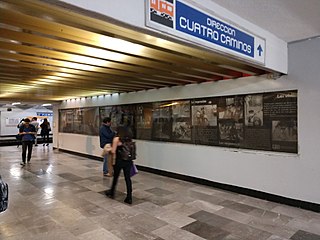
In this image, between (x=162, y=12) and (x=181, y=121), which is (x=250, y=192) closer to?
(x=181, y=121)

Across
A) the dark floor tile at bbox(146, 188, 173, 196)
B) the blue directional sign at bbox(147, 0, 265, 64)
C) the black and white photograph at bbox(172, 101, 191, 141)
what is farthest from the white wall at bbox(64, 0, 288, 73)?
the dark floor tile at bbox(146, 188, 173, 196)

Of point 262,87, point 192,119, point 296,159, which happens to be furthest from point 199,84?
point 296,159

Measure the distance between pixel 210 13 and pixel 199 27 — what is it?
23 cm

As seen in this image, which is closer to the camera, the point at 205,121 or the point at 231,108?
the point at 231,108

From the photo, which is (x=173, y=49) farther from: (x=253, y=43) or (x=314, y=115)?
(x=314, y=115)

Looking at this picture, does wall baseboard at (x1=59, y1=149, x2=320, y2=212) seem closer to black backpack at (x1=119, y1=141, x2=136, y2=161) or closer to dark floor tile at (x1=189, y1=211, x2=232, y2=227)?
dark floor tile at (x1=189, y1=211, x2=232, y2=227)

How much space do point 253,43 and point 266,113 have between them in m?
1.79

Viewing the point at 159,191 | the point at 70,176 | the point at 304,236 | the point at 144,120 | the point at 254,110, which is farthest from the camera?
the point at 144,120

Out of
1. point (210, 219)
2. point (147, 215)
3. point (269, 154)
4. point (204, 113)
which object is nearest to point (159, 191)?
point (147, 215)

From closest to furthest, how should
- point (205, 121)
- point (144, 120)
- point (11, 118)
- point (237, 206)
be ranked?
point (237, 206), point (205, 121), point (144, 120), point (11, 118)

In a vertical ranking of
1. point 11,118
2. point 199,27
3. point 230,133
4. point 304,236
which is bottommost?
point 304,236

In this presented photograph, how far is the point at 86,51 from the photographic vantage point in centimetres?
321

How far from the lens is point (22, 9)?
1.80 metres

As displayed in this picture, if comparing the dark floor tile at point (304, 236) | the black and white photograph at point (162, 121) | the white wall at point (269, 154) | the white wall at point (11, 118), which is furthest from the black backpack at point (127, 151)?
the white wall at point (11, 118)
